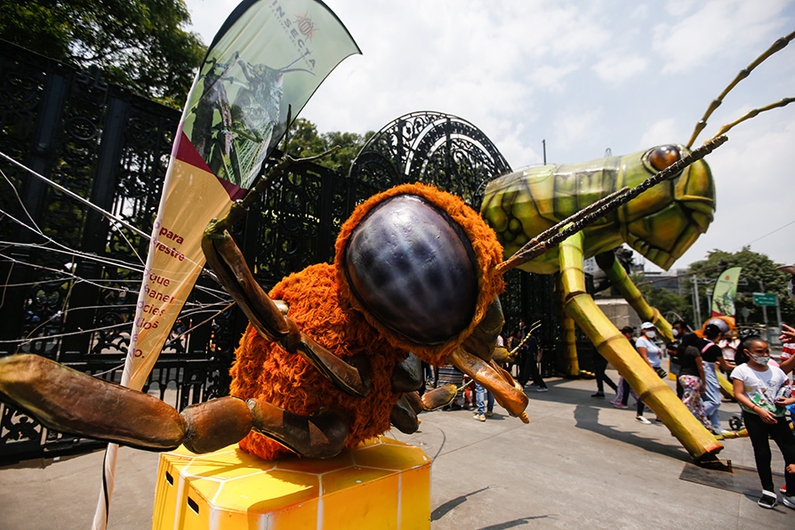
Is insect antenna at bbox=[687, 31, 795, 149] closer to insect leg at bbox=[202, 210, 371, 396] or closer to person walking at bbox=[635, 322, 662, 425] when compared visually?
insect leg at bbox=[202, 210, 371, 396]

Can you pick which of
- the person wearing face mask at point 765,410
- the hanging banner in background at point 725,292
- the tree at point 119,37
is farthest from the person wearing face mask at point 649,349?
the tree at point 119,37

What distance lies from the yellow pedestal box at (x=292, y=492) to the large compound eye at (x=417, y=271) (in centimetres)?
58

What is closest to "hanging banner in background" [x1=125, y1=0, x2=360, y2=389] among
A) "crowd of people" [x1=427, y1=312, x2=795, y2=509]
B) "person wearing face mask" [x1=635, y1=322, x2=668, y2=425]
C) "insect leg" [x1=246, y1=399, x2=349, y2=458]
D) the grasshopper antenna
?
"insect leg" [x1=246, y1=399, x2=349, y2=458]

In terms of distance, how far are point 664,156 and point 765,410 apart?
2455 millimetres

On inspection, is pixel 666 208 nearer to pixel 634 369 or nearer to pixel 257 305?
pixel 634 369

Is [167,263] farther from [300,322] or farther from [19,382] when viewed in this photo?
[19,382]

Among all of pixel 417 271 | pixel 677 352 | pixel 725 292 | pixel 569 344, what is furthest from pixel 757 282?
pixel 417 271

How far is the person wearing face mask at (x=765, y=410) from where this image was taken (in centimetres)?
273

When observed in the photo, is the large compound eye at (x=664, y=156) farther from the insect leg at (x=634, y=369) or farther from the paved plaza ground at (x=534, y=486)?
the paved plaza ground at (x=534, y=486)

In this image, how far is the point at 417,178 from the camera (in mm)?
6535

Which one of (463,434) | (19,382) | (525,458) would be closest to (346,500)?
(19,382)

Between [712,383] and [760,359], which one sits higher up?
[760,359]

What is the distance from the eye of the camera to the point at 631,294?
6.19m

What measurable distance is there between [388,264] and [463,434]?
362cm
